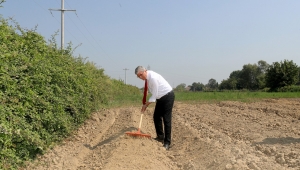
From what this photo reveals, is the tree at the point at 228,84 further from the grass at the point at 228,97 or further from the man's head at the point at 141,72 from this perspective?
the man's head at the point at 141,72

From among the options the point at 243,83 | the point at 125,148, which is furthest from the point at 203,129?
the point at 243,83

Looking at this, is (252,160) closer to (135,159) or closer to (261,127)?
(135,159)

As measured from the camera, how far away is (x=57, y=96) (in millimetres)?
6148

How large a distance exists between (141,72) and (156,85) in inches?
16.3

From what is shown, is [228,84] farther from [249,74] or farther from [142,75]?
[142,75]

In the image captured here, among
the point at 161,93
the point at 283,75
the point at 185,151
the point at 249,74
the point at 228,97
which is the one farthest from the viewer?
the point at 249,74

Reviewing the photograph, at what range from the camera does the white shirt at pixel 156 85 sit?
6414 millimetres

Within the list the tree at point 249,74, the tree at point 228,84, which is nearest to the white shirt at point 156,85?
the tree at point 228,84

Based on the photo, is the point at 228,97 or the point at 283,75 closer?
the point at 228,97

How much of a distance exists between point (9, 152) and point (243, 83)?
82.3m

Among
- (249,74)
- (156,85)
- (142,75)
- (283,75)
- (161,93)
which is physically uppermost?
(249,74)

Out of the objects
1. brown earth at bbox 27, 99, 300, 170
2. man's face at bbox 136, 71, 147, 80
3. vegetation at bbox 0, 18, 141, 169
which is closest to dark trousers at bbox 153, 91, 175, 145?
brown earth at bbox 27, 99, 300, 170

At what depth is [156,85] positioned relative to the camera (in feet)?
21.0

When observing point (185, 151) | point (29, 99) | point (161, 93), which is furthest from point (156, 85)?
point (29, 99)
